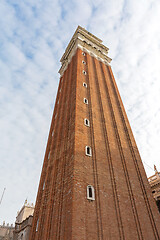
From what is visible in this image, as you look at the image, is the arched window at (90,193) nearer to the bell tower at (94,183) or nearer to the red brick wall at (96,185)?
the bell tower at (94,183)

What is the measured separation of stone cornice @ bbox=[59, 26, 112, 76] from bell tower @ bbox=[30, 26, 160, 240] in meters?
11.4

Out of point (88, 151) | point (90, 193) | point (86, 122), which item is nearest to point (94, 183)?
point (90, 193)

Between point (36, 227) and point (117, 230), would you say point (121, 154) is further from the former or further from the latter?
point (36, 227)

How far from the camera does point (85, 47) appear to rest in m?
30.4

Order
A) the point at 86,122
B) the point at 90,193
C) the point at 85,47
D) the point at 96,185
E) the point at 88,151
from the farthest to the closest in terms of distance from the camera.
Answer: the point at 85,47
the point at 86,122
the point at 88,151
the point at 96,185
the point at 90,193

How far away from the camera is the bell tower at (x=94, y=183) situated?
1072 centimetres

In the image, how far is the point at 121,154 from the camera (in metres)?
16.2

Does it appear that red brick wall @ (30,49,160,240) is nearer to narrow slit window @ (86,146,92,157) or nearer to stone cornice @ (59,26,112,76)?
narrow slit window @ (86,146,92,157)

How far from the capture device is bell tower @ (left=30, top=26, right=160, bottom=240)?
10719 millimetres

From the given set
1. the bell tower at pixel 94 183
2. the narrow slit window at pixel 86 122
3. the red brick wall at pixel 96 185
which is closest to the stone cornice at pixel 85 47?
the bell tower at pixel 94 183

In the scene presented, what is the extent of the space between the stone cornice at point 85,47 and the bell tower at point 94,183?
37.3 ft

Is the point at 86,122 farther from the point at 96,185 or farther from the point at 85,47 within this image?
the point at 85,47

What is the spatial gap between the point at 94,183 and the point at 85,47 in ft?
79.1

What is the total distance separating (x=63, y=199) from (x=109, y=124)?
9.15 m
